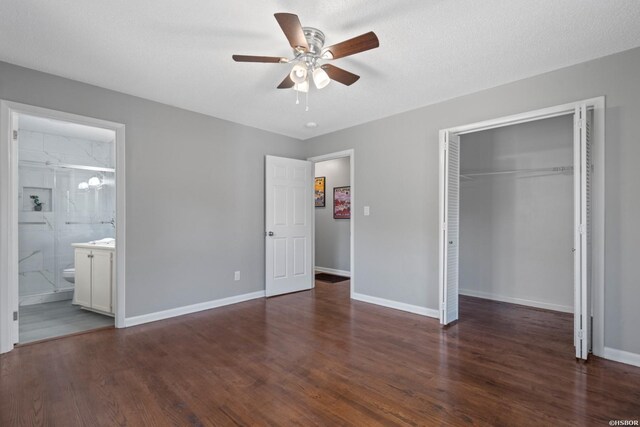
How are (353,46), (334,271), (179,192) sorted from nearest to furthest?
(353,46)
(179,192)
(334,271)

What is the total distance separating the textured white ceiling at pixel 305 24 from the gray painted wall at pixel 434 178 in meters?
0.19

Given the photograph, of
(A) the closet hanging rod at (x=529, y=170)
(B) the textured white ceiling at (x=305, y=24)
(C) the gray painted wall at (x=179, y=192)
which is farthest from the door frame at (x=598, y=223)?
(C) the gray painted wall at (x=179, y=192)

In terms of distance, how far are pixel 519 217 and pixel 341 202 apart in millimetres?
3161

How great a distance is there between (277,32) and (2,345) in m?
3.53

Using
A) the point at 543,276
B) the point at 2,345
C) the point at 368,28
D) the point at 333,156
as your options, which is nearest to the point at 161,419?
the point at 2,345

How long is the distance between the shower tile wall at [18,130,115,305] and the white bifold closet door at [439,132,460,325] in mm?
5187

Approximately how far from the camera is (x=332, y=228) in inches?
263

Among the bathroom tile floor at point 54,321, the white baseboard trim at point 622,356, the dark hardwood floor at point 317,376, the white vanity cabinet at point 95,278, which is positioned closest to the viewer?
the dark hardwood floor at point 317,376

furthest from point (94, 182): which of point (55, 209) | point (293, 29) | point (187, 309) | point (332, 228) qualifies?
point (293, 29)

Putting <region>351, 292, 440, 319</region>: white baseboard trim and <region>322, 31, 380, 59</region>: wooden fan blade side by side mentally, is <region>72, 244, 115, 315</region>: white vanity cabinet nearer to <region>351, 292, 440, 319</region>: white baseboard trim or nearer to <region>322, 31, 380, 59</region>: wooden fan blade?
<region>351, 292, 440, 319</region>: white baseboard trim

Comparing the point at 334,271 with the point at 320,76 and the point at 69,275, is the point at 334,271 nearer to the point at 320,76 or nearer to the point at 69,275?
the point at 69,275

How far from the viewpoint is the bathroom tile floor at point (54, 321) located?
3301mm

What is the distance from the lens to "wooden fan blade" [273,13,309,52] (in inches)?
70.5

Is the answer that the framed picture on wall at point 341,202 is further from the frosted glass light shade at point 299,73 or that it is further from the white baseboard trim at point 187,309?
the frosted glass light shade at point 299,73
